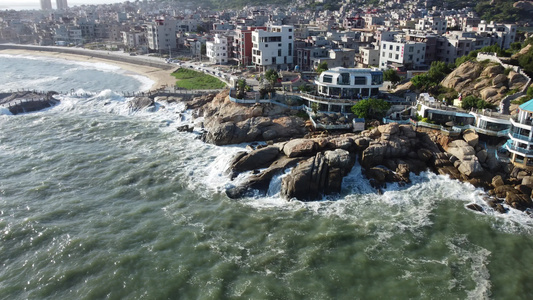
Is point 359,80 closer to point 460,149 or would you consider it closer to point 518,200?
point 460,149

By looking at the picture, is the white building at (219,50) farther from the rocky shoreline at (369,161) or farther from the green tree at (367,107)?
the green tree at (367,107)

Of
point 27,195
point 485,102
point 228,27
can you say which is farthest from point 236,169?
point 228,27

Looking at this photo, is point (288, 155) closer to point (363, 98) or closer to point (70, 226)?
point (363, 98)

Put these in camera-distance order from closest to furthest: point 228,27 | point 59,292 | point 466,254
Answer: point 59,292 < point 466,254 < point 228,27

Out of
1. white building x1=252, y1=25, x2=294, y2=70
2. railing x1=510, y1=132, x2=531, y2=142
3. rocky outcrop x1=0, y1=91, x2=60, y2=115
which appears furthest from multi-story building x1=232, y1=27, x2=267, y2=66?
railing x1=510, y1=132, x2=531, y2=142

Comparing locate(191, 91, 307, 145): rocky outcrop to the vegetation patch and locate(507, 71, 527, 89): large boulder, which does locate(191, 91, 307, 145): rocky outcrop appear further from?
locate(507, 71, 527, 89): large boulder

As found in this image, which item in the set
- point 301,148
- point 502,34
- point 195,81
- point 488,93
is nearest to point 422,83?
point 488,93
